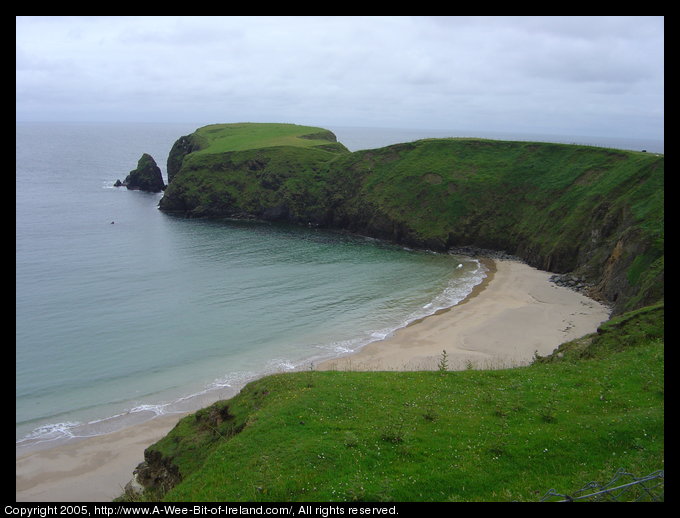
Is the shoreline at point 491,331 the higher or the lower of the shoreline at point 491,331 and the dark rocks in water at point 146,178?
the lower

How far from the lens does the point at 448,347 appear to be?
46.7 metres

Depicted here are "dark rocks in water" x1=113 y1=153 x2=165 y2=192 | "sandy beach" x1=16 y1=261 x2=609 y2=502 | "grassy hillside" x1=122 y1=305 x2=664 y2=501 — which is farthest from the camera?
"dark rocks in water" x1=113 y1=153 x2=165 y2=192

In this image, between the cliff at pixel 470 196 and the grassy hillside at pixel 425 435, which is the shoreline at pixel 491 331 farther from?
the grassy hillside at pixel 425 435

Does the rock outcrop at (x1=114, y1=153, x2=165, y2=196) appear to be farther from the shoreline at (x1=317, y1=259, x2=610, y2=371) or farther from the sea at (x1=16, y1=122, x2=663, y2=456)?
the shoreline at (x1=317, y1=259, x2=610, y2=371)

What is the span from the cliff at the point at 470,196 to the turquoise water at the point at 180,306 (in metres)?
7.84

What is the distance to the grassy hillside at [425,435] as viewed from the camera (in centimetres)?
1594

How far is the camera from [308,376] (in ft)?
85.7

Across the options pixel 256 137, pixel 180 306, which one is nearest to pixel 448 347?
pixel 180 306

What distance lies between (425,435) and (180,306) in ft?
146

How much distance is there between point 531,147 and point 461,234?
90.0ft

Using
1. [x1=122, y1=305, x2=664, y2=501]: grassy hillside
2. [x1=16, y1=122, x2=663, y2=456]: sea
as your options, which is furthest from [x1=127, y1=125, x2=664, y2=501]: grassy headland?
[x1=16, y1=122, x2=663, y2=456]: sea

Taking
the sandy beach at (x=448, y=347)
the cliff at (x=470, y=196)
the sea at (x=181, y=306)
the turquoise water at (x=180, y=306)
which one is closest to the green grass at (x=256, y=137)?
the cliff at (x=470, y=196)

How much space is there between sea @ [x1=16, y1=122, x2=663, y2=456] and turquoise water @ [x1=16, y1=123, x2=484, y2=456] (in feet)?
0.56

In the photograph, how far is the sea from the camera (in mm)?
38375
